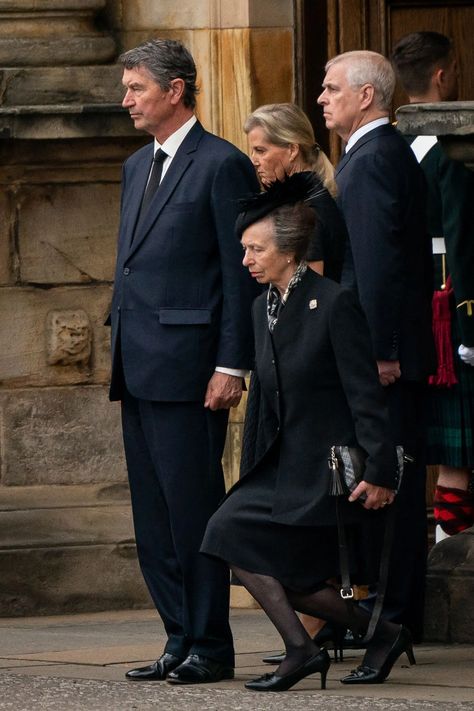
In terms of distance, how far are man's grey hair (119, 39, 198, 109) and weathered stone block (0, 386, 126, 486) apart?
7.86 ft

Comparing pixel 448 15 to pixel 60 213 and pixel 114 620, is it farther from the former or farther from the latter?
pixel 114 620

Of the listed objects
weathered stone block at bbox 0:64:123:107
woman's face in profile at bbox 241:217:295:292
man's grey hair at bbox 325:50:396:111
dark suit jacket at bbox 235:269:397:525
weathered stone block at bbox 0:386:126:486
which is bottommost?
weathered stone block at bbox 0:386:126:486

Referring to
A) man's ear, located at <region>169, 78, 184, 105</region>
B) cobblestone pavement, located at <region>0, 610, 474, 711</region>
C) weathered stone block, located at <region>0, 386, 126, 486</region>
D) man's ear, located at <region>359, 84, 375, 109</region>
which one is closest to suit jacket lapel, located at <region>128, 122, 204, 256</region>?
man's ear, located at <region>169, 78, 184, 105</region>

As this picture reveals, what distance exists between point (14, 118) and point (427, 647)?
2.78 meters

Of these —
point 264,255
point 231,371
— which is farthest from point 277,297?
point 231,371

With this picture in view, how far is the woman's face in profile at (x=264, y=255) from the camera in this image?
20.5ft

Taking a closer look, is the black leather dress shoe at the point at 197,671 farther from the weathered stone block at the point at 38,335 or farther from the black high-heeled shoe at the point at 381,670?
the weathered stone block at the point at 38,335

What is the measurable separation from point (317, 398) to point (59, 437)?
2756 millimetres

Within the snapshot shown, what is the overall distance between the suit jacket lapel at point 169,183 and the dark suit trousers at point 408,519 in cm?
97

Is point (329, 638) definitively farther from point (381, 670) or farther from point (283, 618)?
point (283, 618)

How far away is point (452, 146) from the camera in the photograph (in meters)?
6.56

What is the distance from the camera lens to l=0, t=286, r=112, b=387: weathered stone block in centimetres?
875

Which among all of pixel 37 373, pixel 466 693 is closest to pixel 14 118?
pixel 37 373

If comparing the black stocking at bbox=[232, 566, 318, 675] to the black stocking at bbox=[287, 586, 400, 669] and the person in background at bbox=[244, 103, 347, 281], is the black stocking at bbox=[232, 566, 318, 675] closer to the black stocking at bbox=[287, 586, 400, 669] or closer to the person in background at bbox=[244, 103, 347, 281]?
the black stocking at bbox=[287, 586, 400, 669]
